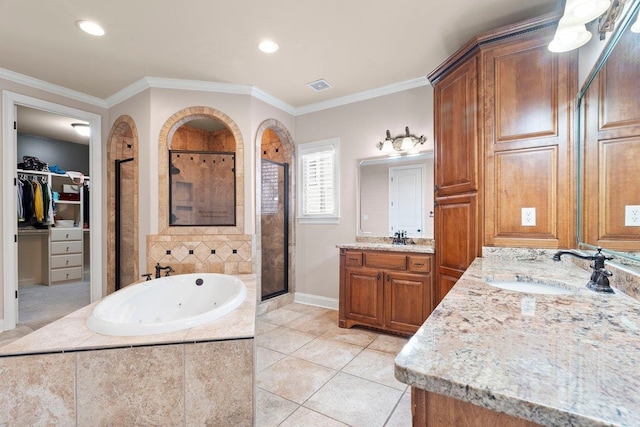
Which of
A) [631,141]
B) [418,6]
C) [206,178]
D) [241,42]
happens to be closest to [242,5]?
[241,42]

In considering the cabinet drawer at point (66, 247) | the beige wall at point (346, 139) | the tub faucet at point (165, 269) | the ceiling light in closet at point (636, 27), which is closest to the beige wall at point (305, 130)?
the beige wall at point (346, 139)

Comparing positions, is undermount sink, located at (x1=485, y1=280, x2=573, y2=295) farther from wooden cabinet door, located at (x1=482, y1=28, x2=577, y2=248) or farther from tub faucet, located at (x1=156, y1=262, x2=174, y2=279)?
tub faucet, located at (x1=156, y1=262, x2=174, y2=279)

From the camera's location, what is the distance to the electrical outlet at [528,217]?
184 centimetres

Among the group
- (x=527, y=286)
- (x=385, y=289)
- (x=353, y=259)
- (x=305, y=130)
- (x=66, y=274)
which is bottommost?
(x=66, y=274)

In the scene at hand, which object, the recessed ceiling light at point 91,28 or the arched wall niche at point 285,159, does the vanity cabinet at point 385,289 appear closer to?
the arched wall niche at point 285,159

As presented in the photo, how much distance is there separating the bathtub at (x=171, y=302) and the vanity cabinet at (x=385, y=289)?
114cm

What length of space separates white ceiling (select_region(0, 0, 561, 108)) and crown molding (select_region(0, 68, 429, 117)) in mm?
78

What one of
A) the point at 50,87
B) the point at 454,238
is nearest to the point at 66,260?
the point at 50,87

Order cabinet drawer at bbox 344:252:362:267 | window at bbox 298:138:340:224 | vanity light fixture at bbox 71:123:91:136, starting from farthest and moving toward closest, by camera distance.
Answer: vanity light fixture at bbox 71:123:91:136 → window at bbox 298:138:340:224 → cabinet drawer at bbox 344:252:362:267

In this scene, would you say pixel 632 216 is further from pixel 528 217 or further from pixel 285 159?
pixel 285 159

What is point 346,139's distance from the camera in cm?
349

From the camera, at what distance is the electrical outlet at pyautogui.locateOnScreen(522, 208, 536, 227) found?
1838 millimetres

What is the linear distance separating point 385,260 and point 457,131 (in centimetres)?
128

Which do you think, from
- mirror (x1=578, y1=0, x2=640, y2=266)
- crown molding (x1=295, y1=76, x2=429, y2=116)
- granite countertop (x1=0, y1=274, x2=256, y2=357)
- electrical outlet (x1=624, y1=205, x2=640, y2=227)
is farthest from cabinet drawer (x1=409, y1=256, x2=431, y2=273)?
crown molding (x1=295, y1=76, x2=429, y2=116)
